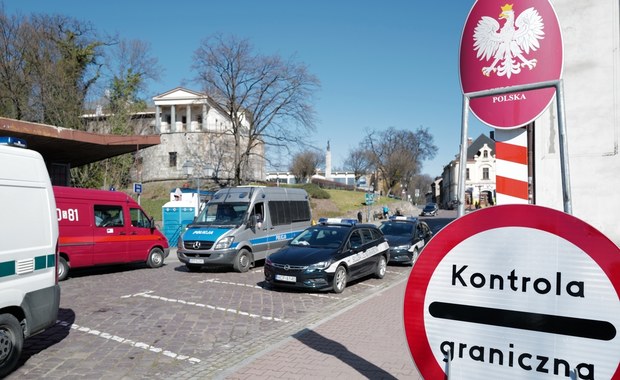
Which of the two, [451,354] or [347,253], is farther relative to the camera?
[347,253]

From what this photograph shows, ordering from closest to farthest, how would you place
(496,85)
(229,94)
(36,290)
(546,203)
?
(496,85), (546,203), (36,290), (229,94)

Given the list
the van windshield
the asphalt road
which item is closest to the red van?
the asphalt road

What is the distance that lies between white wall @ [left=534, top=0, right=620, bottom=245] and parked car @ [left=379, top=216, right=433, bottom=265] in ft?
40.5

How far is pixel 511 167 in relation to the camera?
3.18m

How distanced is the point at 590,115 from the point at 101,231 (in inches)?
525

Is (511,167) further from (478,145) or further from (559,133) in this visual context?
(478,145)

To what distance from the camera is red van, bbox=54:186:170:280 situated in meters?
13.3

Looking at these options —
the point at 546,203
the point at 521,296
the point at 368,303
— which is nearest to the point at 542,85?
the point at 521,296

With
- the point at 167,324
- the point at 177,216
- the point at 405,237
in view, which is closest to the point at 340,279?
the point at 167,324

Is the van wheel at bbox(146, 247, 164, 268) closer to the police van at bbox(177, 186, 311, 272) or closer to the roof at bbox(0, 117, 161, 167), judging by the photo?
the police van at bbox(177, 186, 311, 272)

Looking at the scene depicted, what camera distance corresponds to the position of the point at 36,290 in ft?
20.1

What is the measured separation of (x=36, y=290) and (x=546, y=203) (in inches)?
239

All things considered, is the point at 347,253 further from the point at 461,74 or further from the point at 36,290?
the point at 461,74

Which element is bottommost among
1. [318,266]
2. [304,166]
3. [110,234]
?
[318,266]
